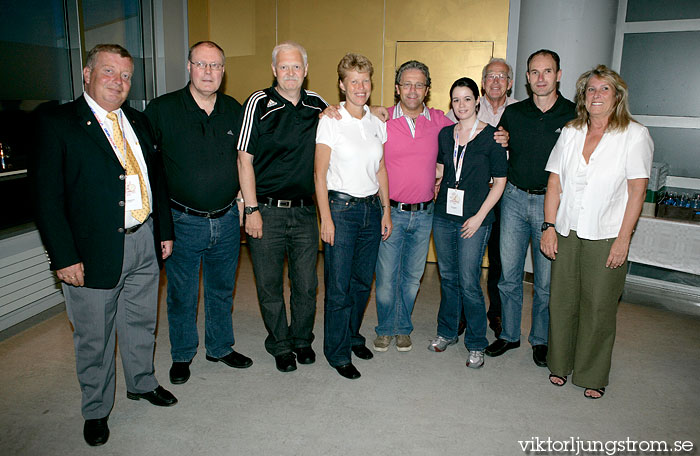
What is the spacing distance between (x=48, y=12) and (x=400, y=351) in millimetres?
3988

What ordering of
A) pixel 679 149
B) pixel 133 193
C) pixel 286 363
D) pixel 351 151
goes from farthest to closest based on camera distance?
pixel 679 149 → pixel 286 363 → pixel 351 151 → pixel 133 193

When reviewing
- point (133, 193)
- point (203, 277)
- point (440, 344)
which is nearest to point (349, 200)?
point (203, 277)

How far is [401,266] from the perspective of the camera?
139 inches

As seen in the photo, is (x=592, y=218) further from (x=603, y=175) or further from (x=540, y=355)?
(x=540, y=355)

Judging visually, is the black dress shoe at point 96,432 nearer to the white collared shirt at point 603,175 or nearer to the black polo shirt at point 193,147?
the black polo shirt at point 193,147

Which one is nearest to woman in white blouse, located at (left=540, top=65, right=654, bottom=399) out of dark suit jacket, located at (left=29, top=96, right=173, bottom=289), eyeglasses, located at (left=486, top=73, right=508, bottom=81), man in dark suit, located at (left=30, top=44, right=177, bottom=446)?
eyeglasses, located at (left=486, top=73, right=508, bottom=81)

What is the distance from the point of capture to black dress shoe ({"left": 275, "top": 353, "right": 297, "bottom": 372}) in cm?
334

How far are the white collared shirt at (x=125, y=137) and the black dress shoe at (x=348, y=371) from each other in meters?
1.51

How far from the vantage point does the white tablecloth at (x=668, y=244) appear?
4.56 meters

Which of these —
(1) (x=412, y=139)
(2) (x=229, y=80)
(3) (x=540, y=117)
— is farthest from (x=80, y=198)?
(2) (x=229, y=80)

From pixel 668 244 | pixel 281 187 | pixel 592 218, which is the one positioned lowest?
pixel 668 244

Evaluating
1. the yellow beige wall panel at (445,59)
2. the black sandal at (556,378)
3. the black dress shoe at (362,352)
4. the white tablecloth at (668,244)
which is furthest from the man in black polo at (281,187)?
the white tablecloth at (668,244)

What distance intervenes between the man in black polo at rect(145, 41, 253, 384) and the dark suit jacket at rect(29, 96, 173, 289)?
0.49 m

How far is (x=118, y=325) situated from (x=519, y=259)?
247cm
